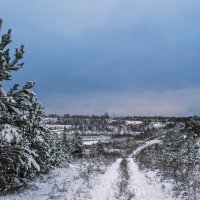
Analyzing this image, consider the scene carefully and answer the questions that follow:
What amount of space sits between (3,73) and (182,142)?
34.9 metres

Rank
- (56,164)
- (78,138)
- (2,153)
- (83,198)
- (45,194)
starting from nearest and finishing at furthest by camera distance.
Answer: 1. (2,153)
2. (83,198)
3. (45,194)
4. (56,164)
5. (78,138)

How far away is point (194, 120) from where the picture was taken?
4550 cm

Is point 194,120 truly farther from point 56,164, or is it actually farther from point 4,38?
point 4,38

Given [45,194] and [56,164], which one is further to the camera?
[56,164]

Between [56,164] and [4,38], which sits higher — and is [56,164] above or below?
below

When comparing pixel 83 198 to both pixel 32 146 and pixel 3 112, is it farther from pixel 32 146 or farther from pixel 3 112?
pixel 32 146

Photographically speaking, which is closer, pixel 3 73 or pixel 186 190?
pixel 3 73

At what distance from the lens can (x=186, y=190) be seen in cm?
1506

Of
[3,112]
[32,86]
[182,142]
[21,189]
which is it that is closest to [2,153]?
[3,112]

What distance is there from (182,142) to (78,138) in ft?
43.0

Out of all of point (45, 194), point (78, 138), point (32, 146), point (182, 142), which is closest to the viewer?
point (45, 194)

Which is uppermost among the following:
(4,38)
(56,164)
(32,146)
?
(4,38)

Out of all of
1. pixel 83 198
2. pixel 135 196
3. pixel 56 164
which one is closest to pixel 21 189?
pixel 83 198

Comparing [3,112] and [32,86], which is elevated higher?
[32,86]
